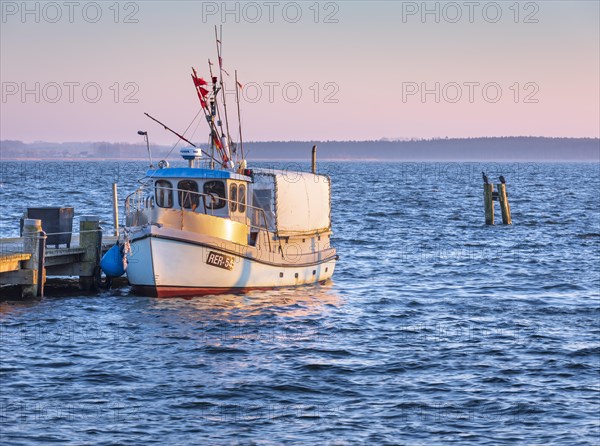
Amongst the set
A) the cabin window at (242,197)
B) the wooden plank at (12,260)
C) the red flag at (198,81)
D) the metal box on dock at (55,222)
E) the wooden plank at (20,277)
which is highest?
the red flag at (198,81)

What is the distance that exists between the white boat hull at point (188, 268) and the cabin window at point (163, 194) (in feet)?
7.67

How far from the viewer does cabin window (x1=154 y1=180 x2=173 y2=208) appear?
98.6 ft

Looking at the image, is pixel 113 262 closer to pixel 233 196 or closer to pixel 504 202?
pixel 233 196

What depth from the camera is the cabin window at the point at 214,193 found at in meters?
30.0

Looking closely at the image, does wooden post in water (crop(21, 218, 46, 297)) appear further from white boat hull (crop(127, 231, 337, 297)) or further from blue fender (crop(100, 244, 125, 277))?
white boat hull (crop(127, 231, 337, 297))

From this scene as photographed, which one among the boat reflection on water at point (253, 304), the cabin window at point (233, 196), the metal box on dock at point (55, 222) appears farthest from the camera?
the cabin window at point (233, 196)

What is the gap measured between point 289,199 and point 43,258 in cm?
808

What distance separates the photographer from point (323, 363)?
21.9 meters

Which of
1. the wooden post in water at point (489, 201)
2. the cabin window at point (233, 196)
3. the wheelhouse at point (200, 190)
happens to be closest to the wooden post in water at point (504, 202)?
the wooden post in water at point (489, 201)

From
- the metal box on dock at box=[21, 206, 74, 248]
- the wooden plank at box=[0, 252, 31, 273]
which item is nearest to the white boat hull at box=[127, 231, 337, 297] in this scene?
the metal box on dock at box=[21, 206, 74, 248]

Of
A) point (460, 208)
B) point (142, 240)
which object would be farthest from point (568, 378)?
point (460, 208)

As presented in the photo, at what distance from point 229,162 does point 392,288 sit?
7268 mm

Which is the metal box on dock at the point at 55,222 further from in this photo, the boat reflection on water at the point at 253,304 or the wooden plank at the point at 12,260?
the boat reflection on water at the point at 253,304

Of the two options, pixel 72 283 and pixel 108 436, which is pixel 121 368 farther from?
pixel 72 283
